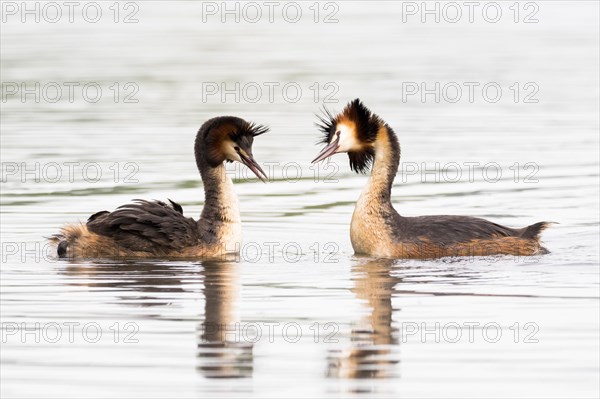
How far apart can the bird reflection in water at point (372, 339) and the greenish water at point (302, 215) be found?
0.03 meters

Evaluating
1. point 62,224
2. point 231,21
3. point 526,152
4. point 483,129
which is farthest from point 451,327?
point 231,21

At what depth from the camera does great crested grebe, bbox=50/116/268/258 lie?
16.8 meters

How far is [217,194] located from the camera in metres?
17.3

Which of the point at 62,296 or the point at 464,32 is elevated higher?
the point at 464,32

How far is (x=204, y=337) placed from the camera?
13211 mm

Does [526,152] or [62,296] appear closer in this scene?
[62,296]

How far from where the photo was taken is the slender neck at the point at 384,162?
1769 centimetres

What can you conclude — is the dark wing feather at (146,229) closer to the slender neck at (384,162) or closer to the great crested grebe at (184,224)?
the great crested grebe at (184,224)

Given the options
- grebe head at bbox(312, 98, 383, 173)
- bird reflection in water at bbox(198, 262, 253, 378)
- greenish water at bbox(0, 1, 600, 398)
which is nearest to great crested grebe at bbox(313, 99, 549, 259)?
grebe head at bbox(312, 98, 383, 173)

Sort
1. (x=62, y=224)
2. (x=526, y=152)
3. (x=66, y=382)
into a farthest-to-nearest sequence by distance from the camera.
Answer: (x=526, y=152) → (x=62, y=224) → (x=66, y=382)

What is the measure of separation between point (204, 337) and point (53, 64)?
74.6 ft

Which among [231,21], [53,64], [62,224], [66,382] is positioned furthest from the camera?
[231,21]

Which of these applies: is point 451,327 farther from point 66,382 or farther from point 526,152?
point 526,152

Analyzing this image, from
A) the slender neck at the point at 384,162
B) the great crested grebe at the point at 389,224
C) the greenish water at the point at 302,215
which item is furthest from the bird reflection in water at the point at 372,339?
the slender neck at the point at 384,162
